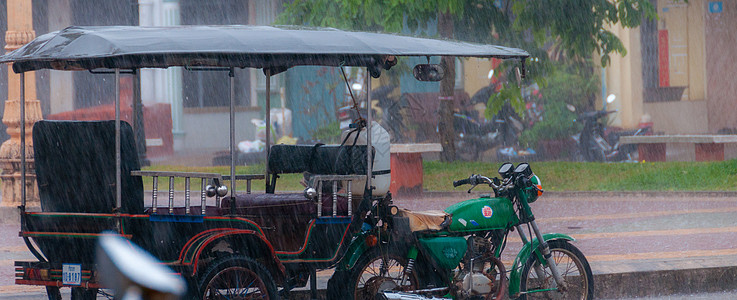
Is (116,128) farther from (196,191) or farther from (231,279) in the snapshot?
(196,191)

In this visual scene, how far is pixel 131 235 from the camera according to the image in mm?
5812

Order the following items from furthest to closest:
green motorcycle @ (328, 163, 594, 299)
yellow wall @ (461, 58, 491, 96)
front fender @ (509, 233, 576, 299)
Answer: yellow wall @ (461, 58, 491, 96) < front fender @ (509, 233, 576, 299) < green motorcycle @ (328, 163, 594, 299)

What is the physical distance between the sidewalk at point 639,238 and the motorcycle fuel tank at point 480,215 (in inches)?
56.0

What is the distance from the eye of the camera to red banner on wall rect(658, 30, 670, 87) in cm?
2455

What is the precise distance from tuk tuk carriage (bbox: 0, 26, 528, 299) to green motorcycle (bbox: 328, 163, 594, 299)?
0.25 meters

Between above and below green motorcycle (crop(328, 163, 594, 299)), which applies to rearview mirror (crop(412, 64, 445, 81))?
above

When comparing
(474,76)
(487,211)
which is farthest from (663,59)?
(487,211)

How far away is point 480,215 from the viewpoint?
6477mm

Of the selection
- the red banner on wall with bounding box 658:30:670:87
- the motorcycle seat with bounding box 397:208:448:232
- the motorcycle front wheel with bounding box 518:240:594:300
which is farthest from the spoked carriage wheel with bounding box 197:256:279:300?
the red banner on wall with bounding box 658:30:670:87

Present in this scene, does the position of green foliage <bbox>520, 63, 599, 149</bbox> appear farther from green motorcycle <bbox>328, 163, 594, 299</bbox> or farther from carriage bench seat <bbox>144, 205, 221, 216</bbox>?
carriage bench seat <bbox>144, 205, 221, 216</bbox>

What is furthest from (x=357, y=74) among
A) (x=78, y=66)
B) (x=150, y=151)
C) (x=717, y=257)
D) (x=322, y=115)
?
(x=78, y=66)

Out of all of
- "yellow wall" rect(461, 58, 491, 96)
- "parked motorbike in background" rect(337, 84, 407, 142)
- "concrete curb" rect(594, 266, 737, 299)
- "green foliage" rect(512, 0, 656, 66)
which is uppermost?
"green foliage" rect(512, 0, 656, 66)

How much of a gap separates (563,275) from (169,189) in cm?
271

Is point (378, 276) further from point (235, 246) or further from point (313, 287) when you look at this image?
point (235, 246)
